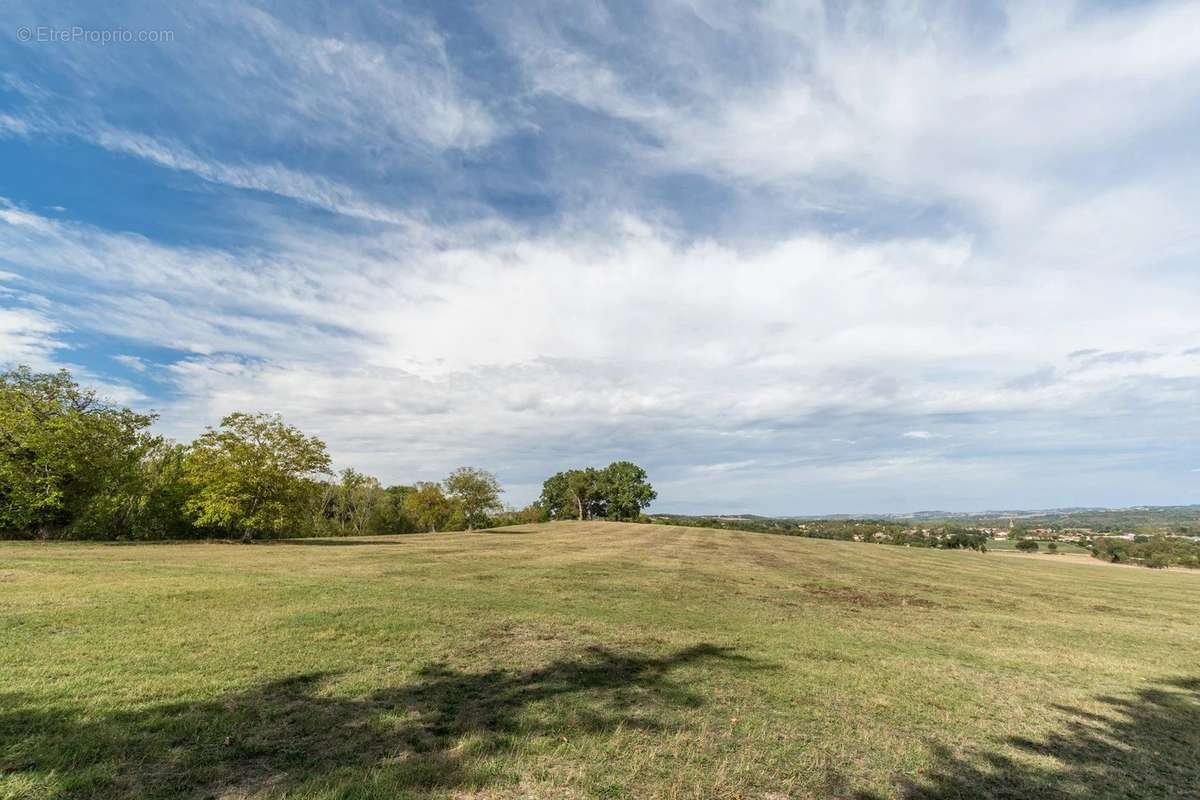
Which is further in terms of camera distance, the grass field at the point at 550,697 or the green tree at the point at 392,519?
the green tree at the point at 392,519

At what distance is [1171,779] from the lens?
7062mm

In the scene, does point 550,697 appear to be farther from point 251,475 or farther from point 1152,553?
point 1152,553

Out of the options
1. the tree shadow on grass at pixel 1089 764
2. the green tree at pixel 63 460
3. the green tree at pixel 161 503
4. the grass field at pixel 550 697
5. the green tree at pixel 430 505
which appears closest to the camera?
the grass field at pixel 550 697

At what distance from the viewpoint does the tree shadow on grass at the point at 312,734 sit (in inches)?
213

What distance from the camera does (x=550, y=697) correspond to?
338 inches

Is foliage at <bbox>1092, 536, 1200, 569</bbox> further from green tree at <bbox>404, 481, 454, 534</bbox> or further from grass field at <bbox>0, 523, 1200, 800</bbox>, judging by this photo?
green tree at <bbox>404, 481, 454, 534</bbox>

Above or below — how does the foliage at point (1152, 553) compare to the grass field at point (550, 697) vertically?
below

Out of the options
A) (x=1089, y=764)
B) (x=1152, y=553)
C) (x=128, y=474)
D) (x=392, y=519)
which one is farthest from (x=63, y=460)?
(x=1152, y=553)

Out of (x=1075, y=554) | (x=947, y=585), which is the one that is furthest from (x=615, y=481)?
(x=947, y=585)

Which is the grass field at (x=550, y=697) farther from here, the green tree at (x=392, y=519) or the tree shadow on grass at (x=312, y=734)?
the green tree at (x=392, y=519)

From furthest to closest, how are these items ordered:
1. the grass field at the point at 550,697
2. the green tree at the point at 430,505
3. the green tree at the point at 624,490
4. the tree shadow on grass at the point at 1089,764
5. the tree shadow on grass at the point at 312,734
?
the green tree at the point at 624,490 < the green tree at the point at 430,505 < the tree shadow on grass at the point at 1089,764 < the grass field at the point at 550,697 < the tree shadow on grass at the point at 312,734

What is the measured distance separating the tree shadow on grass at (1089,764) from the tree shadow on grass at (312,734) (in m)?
3.67

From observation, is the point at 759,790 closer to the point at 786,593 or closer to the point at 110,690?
the point at 110,690

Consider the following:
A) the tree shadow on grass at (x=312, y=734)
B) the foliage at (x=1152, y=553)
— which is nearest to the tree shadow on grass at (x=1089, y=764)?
the tree shadow on grass at (x=312, y=734)
